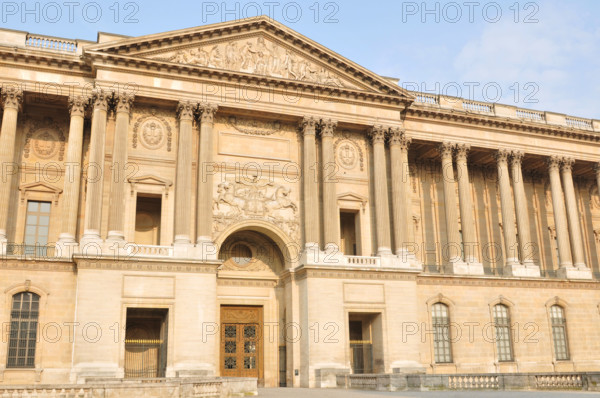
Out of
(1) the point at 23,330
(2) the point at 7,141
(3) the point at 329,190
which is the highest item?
(2) the point at 7,141

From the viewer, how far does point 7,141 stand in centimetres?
2820

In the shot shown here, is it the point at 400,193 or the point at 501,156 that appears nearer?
the point at 400,193

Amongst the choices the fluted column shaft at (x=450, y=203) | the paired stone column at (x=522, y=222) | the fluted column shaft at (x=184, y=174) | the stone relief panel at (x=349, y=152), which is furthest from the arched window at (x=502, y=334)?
the fluted column shaft at (x=184, y=174)

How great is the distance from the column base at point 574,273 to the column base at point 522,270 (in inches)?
72.7

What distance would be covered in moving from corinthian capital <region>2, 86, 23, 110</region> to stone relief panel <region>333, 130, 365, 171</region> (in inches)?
615

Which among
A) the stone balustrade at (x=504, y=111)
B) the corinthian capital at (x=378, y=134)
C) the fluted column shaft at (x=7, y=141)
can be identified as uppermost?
the stone balustrade at (x=504, y=111)

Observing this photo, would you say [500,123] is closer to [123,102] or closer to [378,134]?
[378,134]

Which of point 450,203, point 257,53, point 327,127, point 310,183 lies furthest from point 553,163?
point 257,53

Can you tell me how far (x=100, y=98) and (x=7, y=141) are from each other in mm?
4495

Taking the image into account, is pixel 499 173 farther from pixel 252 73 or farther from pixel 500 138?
pixel 252 73

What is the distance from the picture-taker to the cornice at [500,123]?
118ft

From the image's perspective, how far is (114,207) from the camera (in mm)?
28141

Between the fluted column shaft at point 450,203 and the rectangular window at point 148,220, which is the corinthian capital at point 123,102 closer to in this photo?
the rectangular window at point 148,220

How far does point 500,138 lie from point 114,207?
75.0ft
